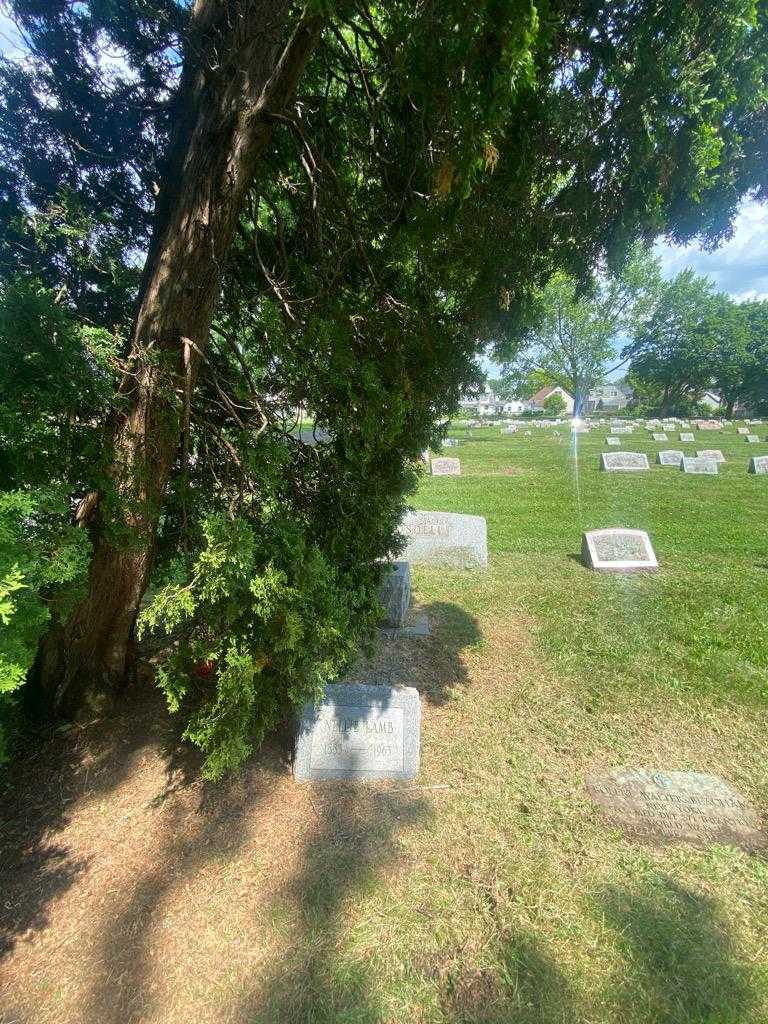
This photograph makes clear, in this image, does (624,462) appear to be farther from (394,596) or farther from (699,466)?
(394,596)

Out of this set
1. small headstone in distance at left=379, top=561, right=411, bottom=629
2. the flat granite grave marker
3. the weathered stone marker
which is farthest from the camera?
the weathered stone marker

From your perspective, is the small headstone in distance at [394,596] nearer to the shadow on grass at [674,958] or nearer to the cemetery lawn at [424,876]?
the cemetery lawn at [424,876]

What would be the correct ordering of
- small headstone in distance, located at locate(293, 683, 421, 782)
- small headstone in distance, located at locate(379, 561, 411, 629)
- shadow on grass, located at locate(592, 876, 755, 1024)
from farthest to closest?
small headstone in distance, located at locate(379, 561, 411, 629), small headstone in distance, located at locate(293, 683, 421, 782), shadow on grass, located at locate(592, 876, 755, 1024)

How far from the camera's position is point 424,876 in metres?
2.49

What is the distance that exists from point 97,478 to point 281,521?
97cm

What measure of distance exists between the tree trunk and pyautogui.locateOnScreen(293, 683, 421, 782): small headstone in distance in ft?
5.20

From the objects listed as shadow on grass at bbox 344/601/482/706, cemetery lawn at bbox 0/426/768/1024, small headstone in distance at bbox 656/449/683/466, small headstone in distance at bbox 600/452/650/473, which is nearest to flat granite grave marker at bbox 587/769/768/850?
cemetery lawn at bbox 0/426/768/1024

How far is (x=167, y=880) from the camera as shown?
2.46 m

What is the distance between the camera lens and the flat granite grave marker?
2.76m

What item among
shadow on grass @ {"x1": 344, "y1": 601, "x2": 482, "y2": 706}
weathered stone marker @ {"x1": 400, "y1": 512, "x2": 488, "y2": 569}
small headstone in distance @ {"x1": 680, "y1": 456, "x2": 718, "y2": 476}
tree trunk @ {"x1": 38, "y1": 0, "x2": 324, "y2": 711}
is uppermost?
tree trunk @ {"x1": 38, "y1": 0, "x2": 324, "y2": 711}

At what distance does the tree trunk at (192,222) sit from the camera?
228 cm

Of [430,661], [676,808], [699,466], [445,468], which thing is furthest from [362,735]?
[699,466]

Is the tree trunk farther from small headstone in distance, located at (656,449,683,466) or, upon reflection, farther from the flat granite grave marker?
small headstone in distance, located at (656,449,683,466)

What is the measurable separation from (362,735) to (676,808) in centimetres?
201
